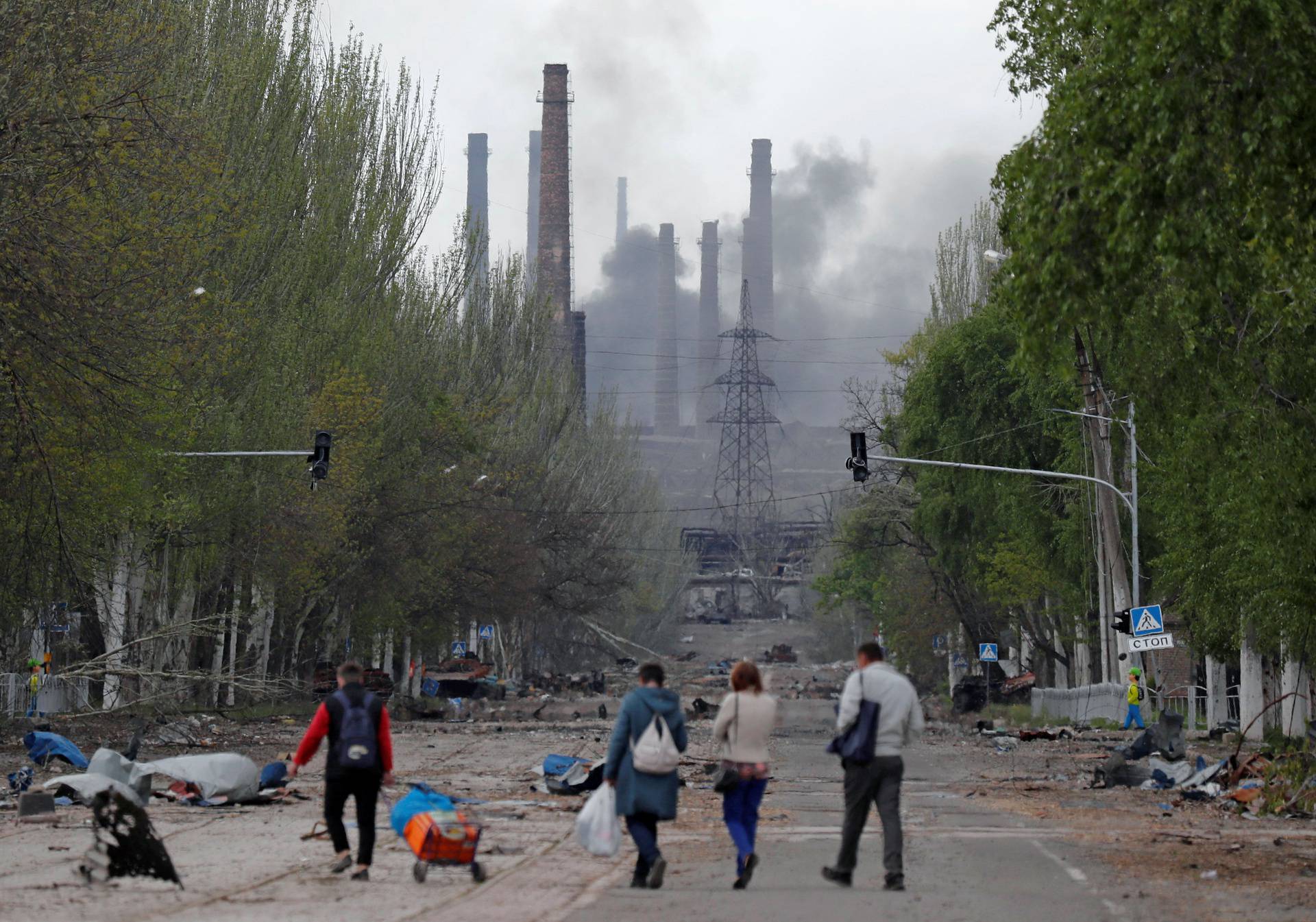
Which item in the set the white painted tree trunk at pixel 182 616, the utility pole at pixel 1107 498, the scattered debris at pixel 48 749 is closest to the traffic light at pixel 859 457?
the utility pole at pixel 1107 498

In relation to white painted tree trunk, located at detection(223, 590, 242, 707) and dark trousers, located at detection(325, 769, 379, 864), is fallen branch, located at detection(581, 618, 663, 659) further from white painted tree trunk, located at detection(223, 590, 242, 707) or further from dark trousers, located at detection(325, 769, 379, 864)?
dark trousers, located at detection(325, 769, 379, 864)

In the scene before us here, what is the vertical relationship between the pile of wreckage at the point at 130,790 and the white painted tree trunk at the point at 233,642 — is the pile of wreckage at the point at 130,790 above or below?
below

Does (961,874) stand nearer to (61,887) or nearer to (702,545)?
(61,887)

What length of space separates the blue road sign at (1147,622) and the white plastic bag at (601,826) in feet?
83.1

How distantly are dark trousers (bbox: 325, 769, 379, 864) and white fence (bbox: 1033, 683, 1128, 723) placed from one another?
31.0 meters

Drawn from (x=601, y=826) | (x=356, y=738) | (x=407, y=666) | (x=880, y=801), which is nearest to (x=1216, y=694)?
(x=407, y=666)

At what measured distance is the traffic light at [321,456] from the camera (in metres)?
33.2

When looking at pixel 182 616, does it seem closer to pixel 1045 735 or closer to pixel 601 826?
pixel 1045 735

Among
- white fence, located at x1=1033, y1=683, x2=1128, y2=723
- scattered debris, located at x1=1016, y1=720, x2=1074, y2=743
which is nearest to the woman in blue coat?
scattered debris, located at x1=1016, y1=720, x2=1074, y2=743

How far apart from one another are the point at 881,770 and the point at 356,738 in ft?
11.9

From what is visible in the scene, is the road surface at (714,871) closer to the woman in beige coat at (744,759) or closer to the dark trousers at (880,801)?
the dark trousers at (880,801)

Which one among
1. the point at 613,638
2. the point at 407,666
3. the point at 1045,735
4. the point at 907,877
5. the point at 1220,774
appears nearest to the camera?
the point at 907,877

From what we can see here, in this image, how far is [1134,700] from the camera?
37.3m

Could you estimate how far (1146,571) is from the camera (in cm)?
4747
